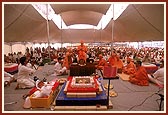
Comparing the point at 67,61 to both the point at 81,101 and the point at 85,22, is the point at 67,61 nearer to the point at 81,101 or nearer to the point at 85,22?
the point at 81,101

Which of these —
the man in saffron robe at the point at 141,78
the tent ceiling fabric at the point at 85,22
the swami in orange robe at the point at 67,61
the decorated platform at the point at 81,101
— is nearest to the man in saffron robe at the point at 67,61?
the swami in orange robe at the point at 67,61

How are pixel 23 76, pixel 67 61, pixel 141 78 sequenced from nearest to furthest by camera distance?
pixel 23 76 → pixel 141 78 → pixel 67 61

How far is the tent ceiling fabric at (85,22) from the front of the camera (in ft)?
22.9

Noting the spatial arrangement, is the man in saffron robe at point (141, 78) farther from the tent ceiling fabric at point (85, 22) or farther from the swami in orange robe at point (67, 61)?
the swami in orange robe at point (67, 61)

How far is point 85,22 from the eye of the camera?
16703 millimetres

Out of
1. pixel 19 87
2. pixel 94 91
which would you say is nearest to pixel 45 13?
pixel 19 87

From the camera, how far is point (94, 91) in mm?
3887

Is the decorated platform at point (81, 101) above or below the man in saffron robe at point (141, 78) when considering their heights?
below

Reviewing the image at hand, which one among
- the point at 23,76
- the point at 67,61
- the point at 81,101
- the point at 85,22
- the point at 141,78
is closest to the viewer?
the point at 81,101

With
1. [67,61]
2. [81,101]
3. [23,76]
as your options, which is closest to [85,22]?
[67,61]

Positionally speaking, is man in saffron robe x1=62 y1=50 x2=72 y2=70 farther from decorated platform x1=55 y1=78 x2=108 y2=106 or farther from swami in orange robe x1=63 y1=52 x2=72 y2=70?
decorated platform x1=55 y1=78 x2=108 y2=106

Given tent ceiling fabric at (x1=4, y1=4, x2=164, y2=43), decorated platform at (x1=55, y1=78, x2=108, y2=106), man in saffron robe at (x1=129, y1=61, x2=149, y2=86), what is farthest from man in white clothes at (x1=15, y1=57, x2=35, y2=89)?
man in saffron robe at (x1=129, y1=61, x2=149, y2=86)

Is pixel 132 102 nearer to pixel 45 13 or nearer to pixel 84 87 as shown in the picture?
pixel 84 87

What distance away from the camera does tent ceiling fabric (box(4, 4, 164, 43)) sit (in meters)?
6.98
